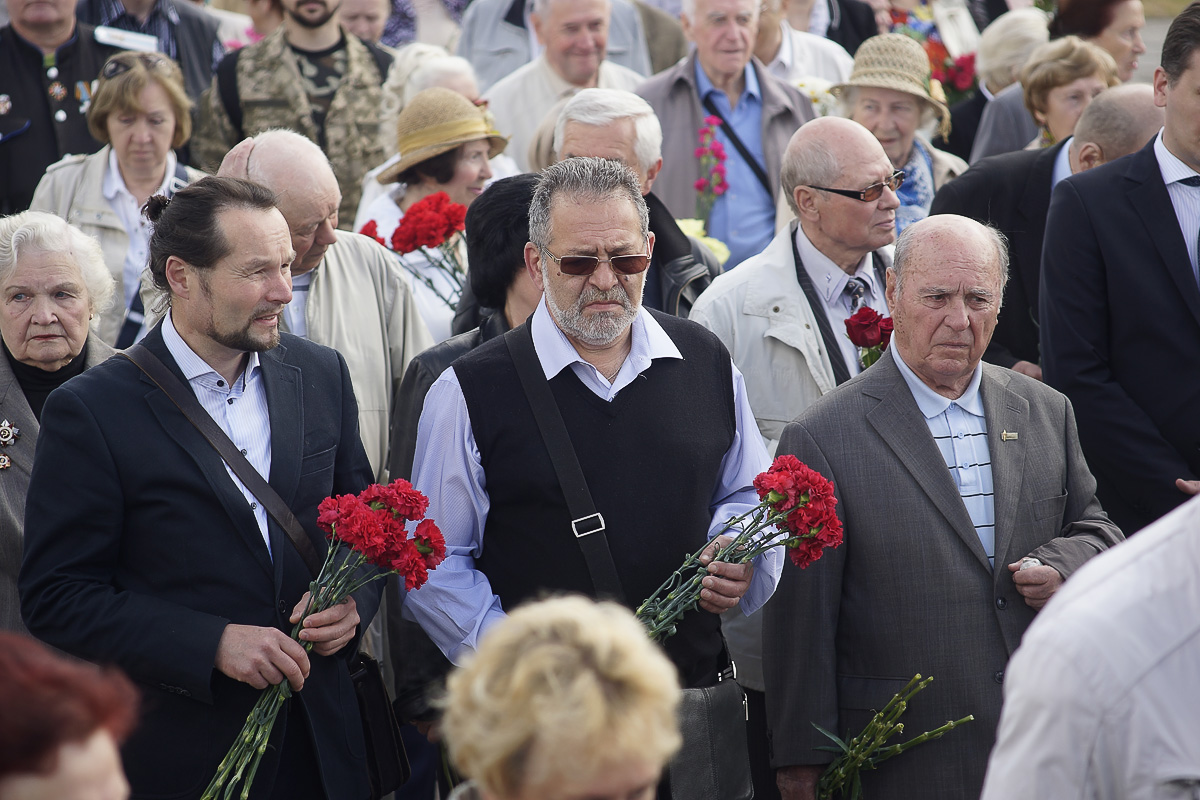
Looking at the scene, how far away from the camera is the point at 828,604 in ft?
12.6

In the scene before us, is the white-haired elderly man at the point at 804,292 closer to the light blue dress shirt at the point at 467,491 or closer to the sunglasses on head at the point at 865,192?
the sunglasses on head at the point at 865,192

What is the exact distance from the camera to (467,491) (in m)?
3.60

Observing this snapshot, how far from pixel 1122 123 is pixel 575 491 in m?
3.33

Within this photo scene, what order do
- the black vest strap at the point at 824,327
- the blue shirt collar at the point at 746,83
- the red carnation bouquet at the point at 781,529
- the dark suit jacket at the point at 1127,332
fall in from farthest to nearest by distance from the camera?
the blue shirt collar at the point at 746,83
the black vest strap at the point at 824,327
the dark suit jacket at the point at 1127,332
the red carnation bouquet at the point at 781,529

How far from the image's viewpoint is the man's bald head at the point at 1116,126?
549 cm

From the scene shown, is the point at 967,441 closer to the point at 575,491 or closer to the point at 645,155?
the point at 575,491

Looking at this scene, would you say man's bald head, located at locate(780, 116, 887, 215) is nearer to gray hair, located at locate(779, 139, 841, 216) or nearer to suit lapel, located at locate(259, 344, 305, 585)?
gray hair, located at locate(779, 139, 841, 216)

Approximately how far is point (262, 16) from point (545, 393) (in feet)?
19.7

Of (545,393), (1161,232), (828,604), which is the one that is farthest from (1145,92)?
(545,393)

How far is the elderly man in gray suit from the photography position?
3760mm

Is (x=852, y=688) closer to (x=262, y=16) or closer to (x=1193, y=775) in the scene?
(x=1193, y=775)

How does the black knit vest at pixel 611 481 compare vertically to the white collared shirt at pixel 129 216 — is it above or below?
below

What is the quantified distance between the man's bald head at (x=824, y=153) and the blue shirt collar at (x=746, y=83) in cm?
195

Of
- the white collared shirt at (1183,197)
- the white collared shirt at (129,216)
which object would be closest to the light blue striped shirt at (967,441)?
the white collared shirt at (1183,197)
